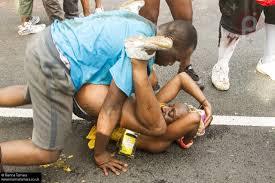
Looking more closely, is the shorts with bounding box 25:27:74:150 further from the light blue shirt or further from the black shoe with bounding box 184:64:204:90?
the black shoe with bounding box 184:64:204:90

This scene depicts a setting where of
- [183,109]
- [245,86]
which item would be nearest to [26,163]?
[183,109]

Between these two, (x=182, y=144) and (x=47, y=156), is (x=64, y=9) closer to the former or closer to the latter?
(x=182, y=144)

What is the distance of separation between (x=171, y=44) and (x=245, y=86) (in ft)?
5.56

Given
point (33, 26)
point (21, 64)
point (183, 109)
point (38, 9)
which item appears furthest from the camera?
point (38, 9)

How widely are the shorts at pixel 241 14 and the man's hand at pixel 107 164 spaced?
1680 millimetres

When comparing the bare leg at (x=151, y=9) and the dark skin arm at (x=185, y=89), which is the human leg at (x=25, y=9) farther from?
the dark skin arm at (x=185, y=89)

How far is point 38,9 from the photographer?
6.16 metres

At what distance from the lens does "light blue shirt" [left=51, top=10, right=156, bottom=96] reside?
281 cm

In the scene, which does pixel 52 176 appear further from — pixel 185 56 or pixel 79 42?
pixel 185 56

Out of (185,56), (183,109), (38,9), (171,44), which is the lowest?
(38,9)

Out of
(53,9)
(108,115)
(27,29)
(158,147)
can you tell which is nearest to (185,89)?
(158,147)

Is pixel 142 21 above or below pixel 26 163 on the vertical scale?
above

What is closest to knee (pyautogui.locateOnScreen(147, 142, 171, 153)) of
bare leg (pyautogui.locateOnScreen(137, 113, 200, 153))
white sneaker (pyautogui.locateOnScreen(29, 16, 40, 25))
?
bare leg (pyautogui.locateOnScreen(137, 113, 200, 153))

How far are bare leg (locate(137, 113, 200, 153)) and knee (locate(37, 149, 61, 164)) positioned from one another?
60cm
